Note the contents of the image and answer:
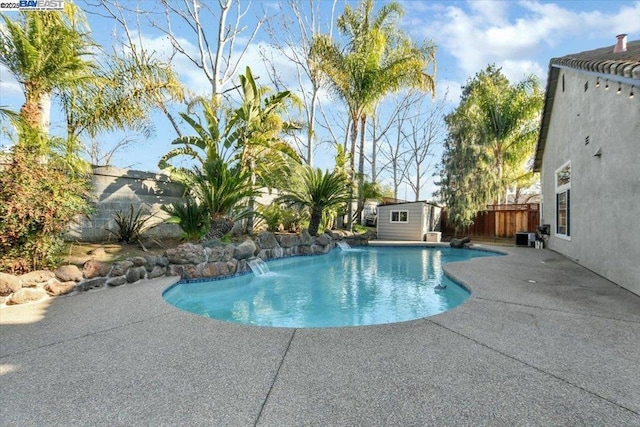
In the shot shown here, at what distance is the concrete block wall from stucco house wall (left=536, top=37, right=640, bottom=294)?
34.9 feet

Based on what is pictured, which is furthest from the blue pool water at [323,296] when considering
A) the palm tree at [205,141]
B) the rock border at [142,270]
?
the palm tree at [205,141]

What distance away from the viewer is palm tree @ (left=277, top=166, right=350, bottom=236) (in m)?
12.4

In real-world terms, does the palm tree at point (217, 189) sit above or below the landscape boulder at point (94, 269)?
above

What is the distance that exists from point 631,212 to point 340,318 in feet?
17.8

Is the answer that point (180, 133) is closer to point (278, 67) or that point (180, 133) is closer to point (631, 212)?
point (278, 67)

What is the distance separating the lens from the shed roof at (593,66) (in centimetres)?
506

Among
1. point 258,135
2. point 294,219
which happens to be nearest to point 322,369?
point 258,135

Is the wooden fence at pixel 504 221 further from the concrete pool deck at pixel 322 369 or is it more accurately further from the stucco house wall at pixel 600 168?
the concrete pool deck at pixel 322 369

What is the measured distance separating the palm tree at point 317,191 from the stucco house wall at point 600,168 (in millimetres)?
7488

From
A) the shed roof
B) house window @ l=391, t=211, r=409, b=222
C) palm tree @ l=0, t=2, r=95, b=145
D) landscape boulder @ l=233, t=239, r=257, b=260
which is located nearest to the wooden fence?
the shed roof

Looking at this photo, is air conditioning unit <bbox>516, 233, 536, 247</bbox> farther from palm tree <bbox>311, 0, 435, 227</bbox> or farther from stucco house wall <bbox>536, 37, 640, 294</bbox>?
palm tree <bbox>311, 0, 435, 227</bbox>

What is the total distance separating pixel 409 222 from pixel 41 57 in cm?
1680

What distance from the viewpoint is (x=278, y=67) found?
19438 mm

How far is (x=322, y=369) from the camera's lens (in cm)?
265
